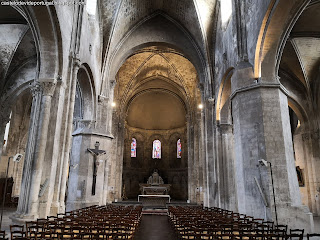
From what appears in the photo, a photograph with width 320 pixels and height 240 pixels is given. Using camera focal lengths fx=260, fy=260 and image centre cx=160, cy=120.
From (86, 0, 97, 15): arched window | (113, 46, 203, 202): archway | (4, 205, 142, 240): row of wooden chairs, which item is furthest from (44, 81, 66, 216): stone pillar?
(113, 46, 203, 202): archway

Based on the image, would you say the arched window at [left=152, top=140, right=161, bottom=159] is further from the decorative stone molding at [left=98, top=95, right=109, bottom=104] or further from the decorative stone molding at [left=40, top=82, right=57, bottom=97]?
the decorative stone molding at [left=40, top=82, right=57, bottom=97]

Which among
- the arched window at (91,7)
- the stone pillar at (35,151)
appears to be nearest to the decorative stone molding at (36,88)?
the stone pillar at (35,151)

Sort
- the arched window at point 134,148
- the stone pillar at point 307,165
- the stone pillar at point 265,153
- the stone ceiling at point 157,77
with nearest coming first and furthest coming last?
the stone pillar at point 265,153, the stone pillar at point 307,165, the stone ceiling at point 157,77, the arched window at point 134,148

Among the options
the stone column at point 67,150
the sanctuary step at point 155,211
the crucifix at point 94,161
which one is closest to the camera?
the stone column at point 67,150

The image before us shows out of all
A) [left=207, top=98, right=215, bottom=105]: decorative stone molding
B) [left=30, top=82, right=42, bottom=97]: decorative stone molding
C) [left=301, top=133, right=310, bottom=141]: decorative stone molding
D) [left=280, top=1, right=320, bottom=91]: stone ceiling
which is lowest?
[left=301, top=133, right=310, bottom=141]: decorative stone molding

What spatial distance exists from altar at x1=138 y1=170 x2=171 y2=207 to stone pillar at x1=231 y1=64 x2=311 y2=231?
14.1 m

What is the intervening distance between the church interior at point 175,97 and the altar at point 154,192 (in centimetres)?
17

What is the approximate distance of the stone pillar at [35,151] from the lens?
1039 centimetres

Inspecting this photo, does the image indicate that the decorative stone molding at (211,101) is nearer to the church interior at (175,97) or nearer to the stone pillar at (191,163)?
the church interior at (175,97)

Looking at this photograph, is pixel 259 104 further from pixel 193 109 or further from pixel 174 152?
pixel 174 152

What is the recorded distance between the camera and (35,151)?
36.0 feet

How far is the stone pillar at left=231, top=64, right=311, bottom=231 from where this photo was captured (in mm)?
10641

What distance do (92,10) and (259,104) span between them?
1225 cm

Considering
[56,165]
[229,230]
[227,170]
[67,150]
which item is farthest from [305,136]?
[56,165]
